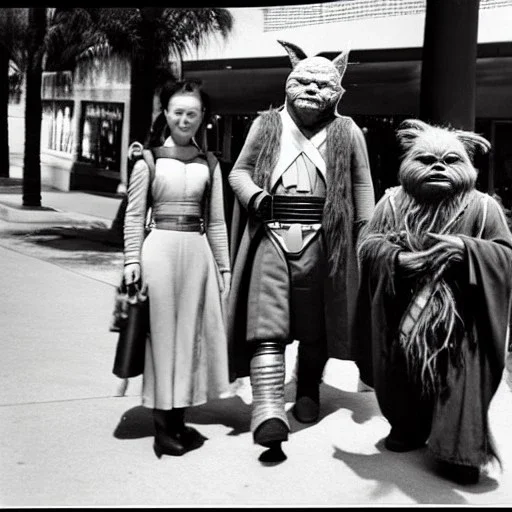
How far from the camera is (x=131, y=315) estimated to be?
12.2ft

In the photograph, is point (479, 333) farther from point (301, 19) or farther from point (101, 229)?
point (101, 229)

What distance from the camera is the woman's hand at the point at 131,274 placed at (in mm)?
3723

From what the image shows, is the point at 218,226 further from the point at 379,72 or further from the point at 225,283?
the point at 379,72

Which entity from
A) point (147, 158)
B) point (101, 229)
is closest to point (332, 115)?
point (147, 158)

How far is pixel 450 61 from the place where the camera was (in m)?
4.25

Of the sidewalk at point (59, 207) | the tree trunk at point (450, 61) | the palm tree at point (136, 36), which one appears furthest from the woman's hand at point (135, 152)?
the palm tree at point (136, 36)

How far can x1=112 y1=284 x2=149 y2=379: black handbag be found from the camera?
12.2 ft

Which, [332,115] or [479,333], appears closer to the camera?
[479,333]

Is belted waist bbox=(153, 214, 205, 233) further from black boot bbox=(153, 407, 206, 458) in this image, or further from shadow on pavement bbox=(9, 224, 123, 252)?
shadow on pavement bbox=(9, 224, 123, 252)

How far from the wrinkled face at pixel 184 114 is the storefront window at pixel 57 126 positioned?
7.12 feet

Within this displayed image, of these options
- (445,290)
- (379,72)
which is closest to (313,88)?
(445,290)

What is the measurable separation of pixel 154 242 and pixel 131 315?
31 centimetres

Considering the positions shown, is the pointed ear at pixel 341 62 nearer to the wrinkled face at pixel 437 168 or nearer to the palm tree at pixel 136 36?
the wrinkled face at pixel 437 168

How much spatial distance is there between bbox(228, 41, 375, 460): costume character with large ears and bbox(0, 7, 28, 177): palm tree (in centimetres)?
224
